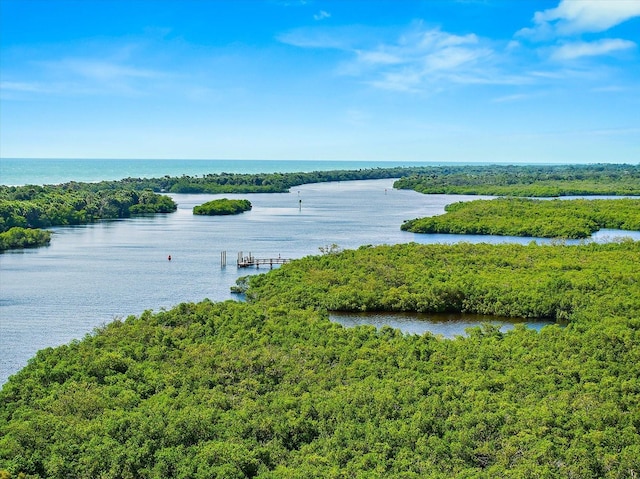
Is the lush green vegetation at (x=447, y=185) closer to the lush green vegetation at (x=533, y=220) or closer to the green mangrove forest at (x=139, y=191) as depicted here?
the green mangrove forest at (x=139, y=191)

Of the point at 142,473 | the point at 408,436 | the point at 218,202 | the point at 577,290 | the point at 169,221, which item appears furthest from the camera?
the point at 218,202

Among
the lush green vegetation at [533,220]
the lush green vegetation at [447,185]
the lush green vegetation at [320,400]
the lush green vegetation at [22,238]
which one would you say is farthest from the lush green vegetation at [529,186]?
the lush green vegetation at [320,400]

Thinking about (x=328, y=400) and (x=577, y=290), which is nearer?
(x=328, y=400)

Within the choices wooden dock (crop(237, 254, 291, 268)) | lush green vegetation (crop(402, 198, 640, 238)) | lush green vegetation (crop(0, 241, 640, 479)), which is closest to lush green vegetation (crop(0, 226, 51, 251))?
wooden dock (crop(237, 254, 291, 268))

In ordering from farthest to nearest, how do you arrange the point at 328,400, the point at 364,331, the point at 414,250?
the point at 414,250, the point at 364,331, the point at 328,400

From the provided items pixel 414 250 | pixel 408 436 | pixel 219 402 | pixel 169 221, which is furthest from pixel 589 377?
pixel 169 221

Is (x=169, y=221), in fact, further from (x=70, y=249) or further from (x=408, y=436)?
(x=408, y=436)

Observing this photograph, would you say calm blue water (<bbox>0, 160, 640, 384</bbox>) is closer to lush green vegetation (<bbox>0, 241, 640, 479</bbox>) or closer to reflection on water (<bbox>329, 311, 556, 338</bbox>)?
reflection on water (<bbox>329, 311, 556, 338</bbox>)
